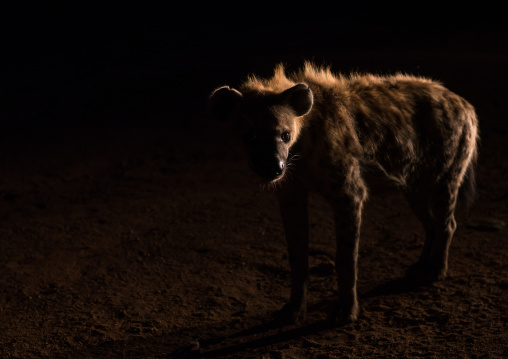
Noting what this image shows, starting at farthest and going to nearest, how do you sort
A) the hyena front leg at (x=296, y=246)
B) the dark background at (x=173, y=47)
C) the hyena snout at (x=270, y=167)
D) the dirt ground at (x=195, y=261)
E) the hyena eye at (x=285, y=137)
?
the dark background at (x=173, y=47) → the hyena front leg at (x=296, y=246) → the dirt ground at (x=195, y=261) → the hyena eye at (x=285, y=137) → the hyena snout at (x=270, y=167)

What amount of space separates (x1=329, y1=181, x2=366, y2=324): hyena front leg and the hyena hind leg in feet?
2.26

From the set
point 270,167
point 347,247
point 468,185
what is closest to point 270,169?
point 270,167

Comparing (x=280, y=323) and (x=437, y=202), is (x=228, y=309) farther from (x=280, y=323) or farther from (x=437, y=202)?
(x=437, y=202)

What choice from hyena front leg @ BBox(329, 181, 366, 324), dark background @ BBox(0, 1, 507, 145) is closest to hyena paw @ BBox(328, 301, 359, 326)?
hyena front leg @ BBox(329, 181, 366, 324)

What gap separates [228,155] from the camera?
6324 mm

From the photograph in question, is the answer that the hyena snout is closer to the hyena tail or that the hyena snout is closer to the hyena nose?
the hyena nose

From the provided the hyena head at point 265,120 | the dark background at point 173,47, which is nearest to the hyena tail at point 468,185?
the hyena head at point 265,120

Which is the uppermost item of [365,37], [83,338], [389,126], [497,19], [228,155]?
[497,19]

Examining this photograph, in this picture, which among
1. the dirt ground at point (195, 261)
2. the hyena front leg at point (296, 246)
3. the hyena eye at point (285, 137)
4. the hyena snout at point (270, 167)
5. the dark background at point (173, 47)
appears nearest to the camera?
the hyena snout at point (270, 167)

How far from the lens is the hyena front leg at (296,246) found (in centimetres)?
324

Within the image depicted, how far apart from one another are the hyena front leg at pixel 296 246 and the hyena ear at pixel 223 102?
0.51 m

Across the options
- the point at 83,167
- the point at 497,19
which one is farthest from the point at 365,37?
the point at 83,167

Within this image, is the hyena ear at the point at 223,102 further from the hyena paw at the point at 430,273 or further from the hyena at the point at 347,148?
the hyena paw at the point at 430,273

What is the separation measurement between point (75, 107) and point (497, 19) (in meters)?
8.47
